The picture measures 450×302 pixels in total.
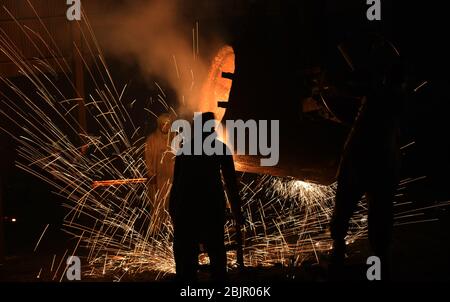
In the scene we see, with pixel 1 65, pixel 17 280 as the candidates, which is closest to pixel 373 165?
pixel 17 280

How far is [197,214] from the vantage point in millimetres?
3814

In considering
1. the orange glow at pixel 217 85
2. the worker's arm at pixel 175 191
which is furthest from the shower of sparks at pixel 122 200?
the worker's arm at pixel 175 191

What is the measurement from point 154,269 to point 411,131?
3.69 meters

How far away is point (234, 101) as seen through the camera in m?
4.57

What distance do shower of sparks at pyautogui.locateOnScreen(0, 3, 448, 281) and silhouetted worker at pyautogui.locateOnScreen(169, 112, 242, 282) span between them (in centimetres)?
137

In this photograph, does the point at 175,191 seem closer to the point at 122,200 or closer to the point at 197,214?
the point at 197,214

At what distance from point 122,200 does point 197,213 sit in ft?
13.8

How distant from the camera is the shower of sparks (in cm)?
575

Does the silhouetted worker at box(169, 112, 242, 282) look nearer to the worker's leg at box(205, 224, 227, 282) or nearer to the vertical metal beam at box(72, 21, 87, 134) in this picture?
the worker's leg at box(205, 224, 227, 282)

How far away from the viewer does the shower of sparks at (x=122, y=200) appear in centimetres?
575

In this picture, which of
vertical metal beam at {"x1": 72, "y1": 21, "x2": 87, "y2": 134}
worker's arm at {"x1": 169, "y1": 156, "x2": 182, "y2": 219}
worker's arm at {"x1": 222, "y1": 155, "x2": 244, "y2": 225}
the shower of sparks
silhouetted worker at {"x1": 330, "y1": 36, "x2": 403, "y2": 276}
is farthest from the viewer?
vertical metal beam at {"x1": 72, "y1": 21, "x2": 87, "y2": 134}

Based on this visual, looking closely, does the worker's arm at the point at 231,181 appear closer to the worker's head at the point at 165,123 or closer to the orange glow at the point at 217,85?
the orange glow at the point at 217,85

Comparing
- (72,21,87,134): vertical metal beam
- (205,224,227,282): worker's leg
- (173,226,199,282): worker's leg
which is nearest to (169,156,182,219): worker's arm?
(173,226,199,282): worker's leg

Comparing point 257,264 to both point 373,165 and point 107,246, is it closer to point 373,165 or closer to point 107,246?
point 373,165
